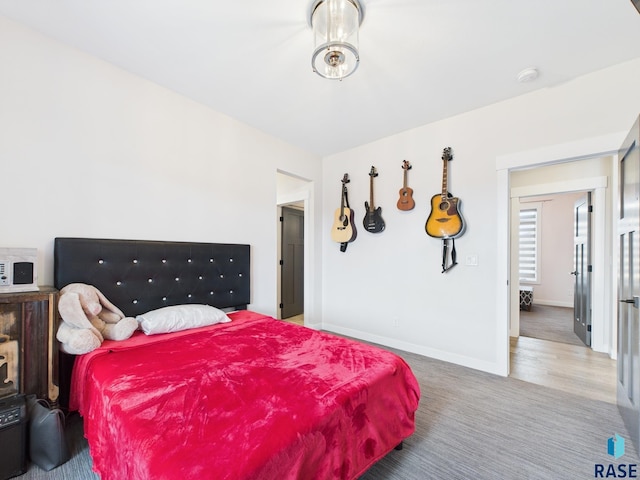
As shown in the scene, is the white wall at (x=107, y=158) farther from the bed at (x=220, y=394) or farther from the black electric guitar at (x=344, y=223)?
the black electric guitar at (x=344, y=223)

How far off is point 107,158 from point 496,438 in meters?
3.31

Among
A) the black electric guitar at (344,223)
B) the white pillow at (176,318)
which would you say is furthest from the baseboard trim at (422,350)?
the white pillow at (176,318)

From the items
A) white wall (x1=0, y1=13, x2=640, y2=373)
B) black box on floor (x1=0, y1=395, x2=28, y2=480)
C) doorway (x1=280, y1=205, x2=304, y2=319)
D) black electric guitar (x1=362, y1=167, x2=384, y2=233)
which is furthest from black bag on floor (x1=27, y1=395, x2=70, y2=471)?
doorway (x1=280, y1=205, x2=304, y2=319)

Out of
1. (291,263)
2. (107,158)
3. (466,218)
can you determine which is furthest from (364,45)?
(291,263)

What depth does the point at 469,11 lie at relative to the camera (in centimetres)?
168

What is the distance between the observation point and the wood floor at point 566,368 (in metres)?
2.41

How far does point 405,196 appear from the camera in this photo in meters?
3.30

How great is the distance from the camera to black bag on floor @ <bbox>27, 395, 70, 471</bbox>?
145cm

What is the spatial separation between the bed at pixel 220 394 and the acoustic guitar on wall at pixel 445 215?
1.74m

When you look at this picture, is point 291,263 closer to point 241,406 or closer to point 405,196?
point 405,196

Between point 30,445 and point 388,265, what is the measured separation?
319 cm

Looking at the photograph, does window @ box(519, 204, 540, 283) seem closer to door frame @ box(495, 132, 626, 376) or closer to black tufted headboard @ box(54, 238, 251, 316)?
door frame @ box(495, 132, 626, 376)

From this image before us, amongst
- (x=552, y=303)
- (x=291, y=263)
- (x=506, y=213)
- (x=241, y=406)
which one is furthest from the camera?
(x=552, y=303)

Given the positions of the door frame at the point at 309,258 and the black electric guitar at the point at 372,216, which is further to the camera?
the door frame at the point at 309,258
